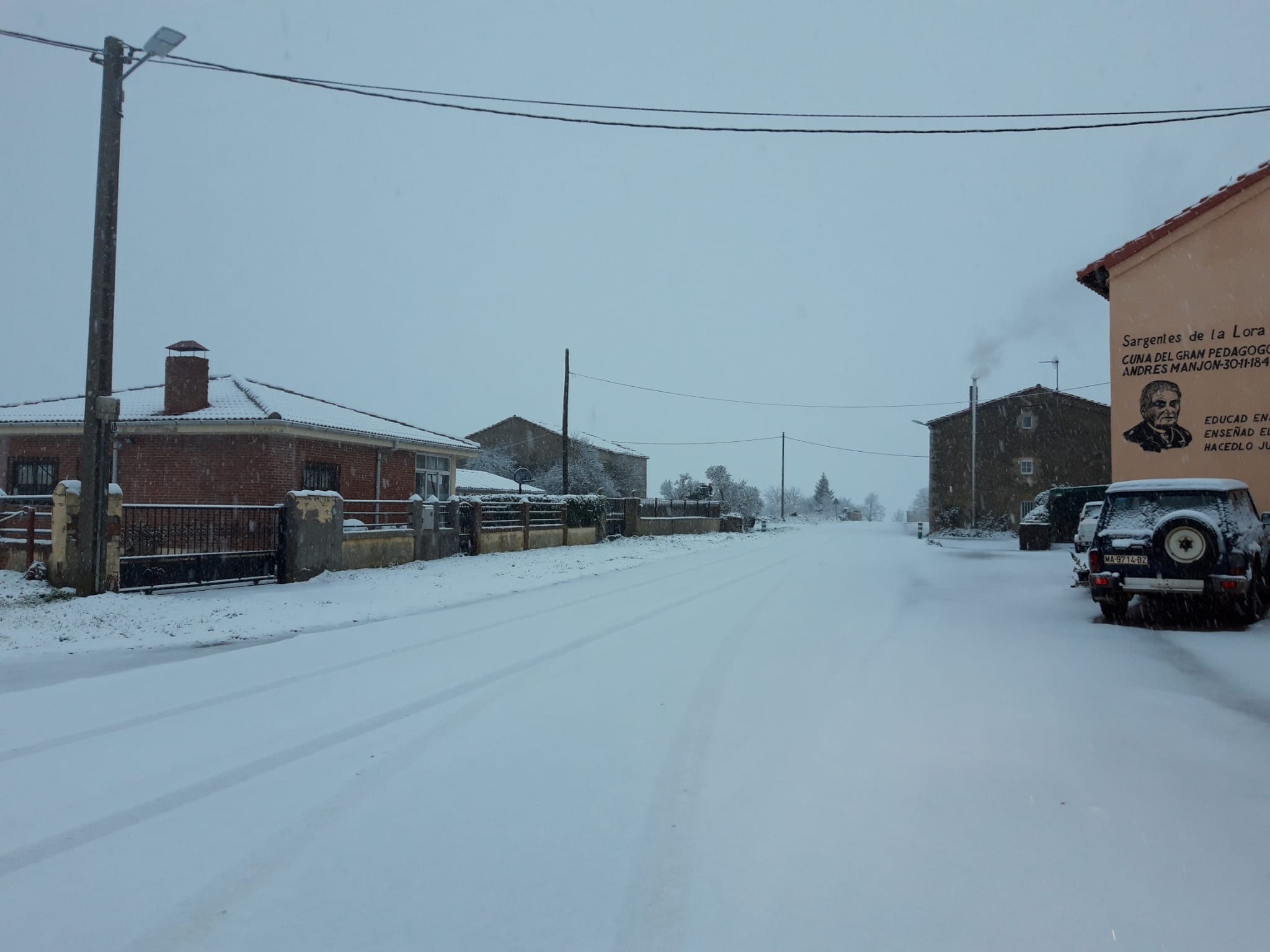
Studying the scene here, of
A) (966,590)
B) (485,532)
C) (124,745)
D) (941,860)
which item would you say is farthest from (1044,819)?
(485,532)

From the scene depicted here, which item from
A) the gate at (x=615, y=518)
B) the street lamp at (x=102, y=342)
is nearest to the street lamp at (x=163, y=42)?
the street lamp at (x=102, y=342)

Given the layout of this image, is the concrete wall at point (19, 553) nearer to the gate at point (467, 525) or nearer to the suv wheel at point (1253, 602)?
the gate at point (467, 525)

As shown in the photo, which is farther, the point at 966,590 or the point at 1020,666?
the point at 966,590

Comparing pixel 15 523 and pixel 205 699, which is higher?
pixel 15 523

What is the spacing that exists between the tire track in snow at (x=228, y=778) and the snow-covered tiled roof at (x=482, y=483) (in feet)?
107

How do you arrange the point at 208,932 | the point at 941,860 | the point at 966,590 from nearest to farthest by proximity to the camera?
the point at 208,932 → the point at 941,860 → the point at 966,590

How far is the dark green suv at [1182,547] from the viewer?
9.89 meters

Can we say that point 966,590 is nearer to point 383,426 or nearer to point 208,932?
point 208,932

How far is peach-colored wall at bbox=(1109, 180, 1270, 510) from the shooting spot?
564 inches

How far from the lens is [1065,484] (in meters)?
46.5

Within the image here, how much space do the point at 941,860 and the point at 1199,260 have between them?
15390 millimetres

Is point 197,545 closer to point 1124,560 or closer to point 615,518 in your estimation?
point 1124,560

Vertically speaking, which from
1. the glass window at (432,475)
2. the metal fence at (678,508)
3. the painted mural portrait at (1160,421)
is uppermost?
the painted mural portrait at (1160,421)

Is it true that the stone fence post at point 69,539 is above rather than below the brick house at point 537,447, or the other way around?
below
